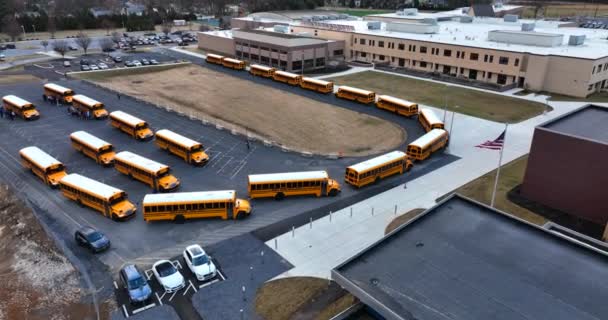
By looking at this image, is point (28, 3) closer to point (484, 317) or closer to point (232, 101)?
point (232, 101)

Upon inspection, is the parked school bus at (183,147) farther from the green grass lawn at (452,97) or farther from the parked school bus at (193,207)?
the green grass lawn at (452,97)

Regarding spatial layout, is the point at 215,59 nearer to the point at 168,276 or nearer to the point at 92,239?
the point at 92,239

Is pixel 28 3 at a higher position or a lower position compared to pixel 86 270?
higher

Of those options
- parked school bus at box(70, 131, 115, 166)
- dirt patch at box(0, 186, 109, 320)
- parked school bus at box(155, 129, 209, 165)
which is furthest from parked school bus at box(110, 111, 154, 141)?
dirt patch at box(0, 186, 109, 320)

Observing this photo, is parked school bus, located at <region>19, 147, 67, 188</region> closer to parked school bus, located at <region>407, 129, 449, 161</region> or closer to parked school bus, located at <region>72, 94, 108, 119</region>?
parked school bus, located at <region>72, 94, 108, 119</region>

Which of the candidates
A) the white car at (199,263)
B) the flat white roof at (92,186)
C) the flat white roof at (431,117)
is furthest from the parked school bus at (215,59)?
the white car at (199,263)

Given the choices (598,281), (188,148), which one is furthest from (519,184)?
(188,148)
